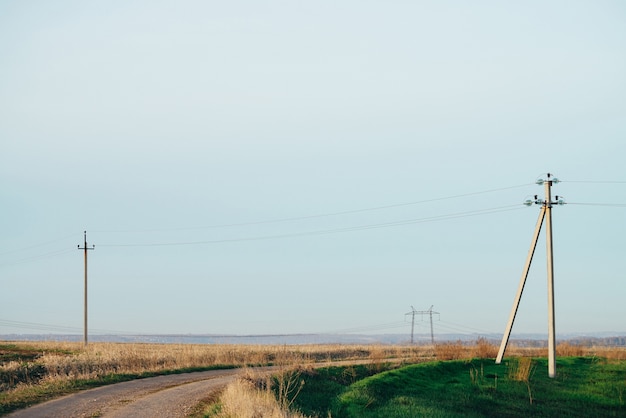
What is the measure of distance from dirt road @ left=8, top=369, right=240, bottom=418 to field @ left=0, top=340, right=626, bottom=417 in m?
0.88

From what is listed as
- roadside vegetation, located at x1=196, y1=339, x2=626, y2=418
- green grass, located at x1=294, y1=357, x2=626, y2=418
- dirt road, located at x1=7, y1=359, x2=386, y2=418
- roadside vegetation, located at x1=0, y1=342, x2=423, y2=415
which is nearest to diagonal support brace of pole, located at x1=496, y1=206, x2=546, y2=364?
roadside vegetation, located at x1=196, y1=339, x2=626, y2=418

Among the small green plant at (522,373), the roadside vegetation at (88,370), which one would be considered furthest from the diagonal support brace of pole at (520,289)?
the roadside vegetation at (88,370)

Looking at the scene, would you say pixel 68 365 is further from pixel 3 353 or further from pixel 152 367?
pixel 3 353

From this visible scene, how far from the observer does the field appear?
2497 cm

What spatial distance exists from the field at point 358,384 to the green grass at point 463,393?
5 cm

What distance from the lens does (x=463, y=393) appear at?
32.5m

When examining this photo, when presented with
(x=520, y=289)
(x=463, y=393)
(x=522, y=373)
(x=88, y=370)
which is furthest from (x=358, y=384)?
(x=520, y=289)

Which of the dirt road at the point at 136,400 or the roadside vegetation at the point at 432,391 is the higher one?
the dirt road at the point at 136,400

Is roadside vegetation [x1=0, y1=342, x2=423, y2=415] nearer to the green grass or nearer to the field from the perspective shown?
the field

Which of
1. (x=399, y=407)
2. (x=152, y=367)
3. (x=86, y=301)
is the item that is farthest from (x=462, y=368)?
(x=86, y=301)

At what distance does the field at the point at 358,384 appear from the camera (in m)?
25.0

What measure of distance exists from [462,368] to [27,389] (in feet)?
79.6

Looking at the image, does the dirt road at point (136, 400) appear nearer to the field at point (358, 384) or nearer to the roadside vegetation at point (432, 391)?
the field at point (358, 384)

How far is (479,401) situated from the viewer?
31547 mm
